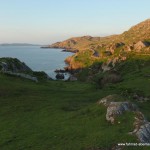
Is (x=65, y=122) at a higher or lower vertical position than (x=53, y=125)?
higher

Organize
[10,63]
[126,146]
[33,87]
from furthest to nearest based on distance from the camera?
[10,63]
[33,87]
[126,146]

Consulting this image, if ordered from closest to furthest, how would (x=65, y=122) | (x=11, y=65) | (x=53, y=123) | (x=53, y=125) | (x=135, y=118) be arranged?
(x=135, y=118) < (x=53, y=125) < (x=65, y=122) < (x=53, y=123) < (x=11, y=65)

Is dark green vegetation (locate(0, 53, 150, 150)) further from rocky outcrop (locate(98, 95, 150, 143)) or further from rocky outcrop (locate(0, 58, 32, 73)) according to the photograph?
rocky outcrop (locate(0, 58, 32, 73))

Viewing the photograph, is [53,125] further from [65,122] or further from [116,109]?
[116,109]

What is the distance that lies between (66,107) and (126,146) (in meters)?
22.4

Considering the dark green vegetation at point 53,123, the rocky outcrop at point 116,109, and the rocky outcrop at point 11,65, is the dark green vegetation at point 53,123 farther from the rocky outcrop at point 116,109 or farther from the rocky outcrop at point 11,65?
the rocky outcrop at point 11,65

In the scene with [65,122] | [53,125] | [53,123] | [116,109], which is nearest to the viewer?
[116,109]

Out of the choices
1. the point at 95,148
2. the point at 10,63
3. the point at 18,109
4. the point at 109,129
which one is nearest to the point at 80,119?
the point at 109,129

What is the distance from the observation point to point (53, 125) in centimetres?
3975

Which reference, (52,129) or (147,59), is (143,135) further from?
(147,59)

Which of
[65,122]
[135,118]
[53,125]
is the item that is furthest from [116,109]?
[53,125]

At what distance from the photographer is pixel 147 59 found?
154 meters

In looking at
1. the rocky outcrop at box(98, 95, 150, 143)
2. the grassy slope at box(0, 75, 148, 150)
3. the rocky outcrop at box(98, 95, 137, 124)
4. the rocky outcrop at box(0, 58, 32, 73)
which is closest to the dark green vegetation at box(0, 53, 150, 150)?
the grassy slope at box(0, 75, 148, 150)

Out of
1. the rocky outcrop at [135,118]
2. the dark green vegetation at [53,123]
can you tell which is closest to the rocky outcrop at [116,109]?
the rocky outcrop at [135,118]
